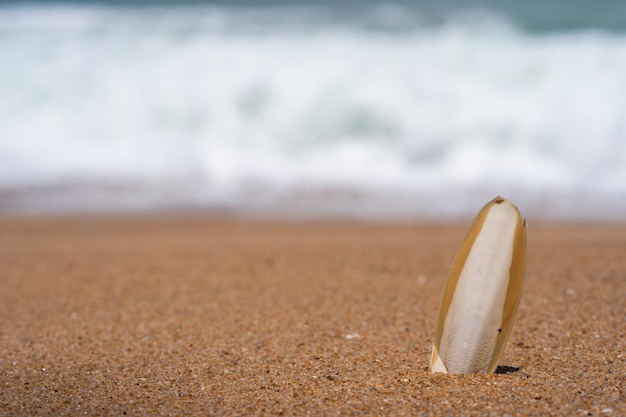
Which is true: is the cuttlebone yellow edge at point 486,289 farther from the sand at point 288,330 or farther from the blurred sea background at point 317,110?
the blurred sea background at point 317,110

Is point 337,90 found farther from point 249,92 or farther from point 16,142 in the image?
point 16,142

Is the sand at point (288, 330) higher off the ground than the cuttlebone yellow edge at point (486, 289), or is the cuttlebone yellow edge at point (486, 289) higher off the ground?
the cuttlebone yellow edge at point (486, 289)

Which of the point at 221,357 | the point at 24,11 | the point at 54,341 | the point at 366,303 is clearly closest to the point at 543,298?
the point at 366,303

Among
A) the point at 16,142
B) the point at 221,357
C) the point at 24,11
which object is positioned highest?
the point at 24,11

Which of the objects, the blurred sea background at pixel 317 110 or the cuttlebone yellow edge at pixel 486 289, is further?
the blurred sea background at pixel 317 110

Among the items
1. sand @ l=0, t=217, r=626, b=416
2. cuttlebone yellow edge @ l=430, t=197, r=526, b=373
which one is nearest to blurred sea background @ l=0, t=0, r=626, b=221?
sand @ l=0, t=217, r=626, b=416

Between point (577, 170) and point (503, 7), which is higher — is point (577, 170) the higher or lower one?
the lower one

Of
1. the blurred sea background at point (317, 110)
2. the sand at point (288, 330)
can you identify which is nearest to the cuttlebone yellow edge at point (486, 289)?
the sand at point (288, 330)
